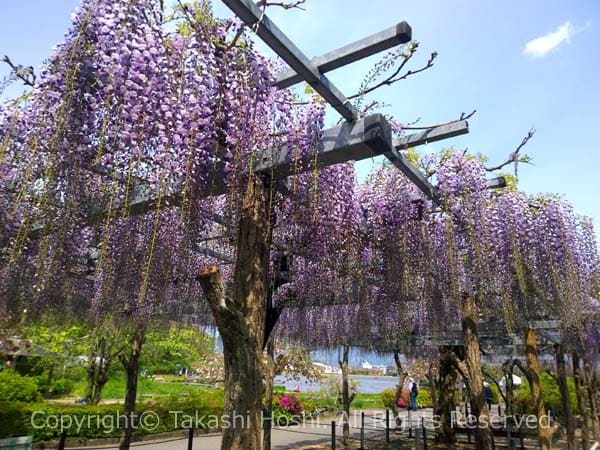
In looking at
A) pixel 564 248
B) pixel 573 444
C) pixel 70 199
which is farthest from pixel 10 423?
pixel 573 444

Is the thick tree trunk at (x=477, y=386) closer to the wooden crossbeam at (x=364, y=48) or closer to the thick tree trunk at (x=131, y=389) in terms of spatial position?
the wooden crossbeam at (x=364, y=48)

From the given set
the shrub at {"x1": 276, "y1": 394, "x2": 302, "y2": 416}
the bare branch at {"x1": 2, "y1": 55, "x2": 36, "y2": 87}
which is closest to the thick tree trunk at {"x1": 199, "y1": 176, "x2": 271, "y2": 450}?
the bare branch at {"x1": 2, "y1": 55, "x2": 36, "y2": 87}

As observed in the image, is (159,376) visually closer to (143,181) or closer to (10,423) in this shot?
(10,423)

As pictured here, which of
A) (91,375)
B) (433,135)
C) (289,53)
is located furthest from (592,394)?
(91,375)

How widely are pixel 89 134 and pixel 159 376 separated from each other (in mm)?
27834

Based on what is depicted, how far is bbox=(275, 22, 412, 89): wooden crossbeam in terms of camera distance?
2393mm

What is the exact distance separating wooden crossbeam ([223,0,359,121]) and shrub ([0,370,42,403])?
36.0 ft

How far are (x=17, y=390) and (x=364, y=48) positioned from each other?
456 inches

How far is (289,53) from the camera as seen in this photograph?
2.49 m

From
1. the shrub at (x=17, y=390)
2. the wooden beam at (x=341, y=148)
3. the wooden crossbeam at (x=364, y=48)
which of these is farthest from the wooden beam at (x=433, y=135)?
the shrub at (x=17, y=390)

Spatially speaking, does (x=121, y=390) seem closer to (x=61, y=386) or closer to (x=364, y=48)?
(x=61, y=386)

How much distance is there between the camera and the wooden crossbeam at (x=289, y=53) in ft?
7.20

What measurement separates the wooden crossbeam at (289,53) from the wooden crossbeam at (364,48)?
7 centimetres

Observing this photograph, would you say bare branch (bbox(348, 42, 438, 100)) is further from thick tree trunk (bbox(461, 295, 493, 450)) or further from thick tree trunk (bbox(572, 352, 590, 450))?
thick tree trunk (bbox(572, 352, 590, 450))
